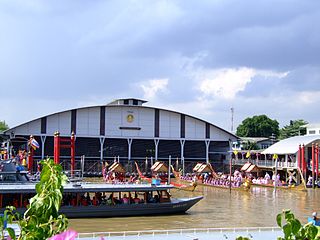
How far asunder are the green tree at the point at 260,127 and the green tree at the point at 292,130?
1698 millimetres

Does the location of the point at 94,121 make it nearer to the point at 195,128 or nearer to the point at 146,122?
the point at 146,122

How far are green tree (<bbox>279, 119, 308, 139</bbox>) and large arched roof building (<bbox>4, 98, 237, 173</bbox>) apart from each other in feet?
103

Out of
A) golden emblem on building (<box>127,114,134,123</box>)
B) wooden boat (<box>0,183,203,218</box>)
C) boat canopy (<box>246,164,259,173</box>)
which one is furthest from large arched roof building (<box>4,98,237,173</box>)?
wooden boat (<box>0,183,203,218</box>)

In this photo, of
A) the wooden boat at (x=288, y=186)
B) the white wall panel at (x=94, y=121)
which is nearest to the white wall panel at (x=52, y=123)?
the white wall panel at (x=94, y=121)

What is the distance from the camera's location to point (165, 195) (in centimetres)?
2581

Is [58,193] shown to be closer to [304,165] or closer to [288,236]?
[288,236]

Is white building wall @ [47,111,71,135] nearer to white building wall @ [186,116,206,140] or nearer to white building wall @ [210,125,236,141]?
white building wall @ [186,116,206,140]

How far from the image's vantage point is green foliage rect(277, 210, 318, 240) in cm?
240

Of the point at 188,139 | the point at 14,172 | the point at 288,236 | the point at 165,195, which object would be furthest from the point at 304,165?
the point at 288,236

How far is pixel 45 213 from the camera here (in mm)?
2584

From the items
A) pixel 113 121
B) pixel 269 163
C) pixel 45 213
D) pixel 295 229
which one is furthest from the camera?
pixel 113 121

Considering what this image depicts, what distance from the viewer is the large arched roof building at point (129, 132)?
58.5 m

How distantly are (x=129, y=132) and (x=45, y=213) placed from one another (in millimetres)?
58394

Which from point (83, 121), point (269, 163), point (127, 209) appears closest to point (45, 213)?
point (127, 209)
